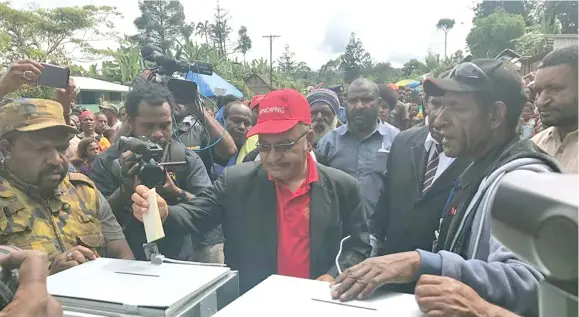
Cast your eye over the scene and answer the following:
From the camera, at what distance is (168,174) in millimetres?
2227

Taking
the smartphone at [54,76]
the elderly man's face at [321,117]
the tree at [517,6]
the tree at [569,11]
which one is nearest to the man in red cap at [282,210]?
the tree at [517,6]

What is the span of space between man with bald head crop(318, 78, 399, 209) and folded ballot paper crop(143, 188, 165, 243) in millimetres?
1991

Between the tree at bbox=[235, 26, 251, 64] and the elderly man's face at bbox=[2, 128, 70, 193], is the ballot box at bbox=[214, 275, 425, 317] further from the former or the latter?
the tree at bbox=[235, 26, 251, 64]

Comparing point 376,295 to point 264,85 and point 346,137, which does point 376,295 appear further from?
point 264,85

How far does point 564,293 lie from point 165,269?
3.75 feet

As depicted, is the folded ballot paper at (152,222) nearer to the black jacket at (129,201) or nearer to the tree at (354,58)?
the black jacket at (129,201)

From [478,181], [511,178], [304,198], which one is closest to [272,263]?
[304,198]

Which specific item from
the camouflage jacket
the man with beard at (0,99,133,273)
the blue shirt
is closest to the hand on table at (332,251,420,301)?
the man with beard at (0,99,133,273)

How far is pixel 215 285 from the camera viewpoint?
4.24 ft

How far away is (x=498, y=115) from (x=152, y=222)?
1.17 m

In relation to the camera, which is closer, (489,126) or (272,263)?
(489,126)

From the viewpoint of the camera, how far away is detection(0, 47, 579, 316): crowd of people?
46.3 inches

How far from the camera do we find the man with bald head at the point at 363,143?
3415 mm

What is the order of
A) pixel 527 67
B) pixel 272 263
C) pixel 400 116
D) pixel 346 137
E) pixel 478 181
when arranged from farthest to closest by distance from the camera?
1. pixel 400 116
2. pixel 527 67
3. pixel 346 137
4. pixel 272 263
5. pixel 478 181
